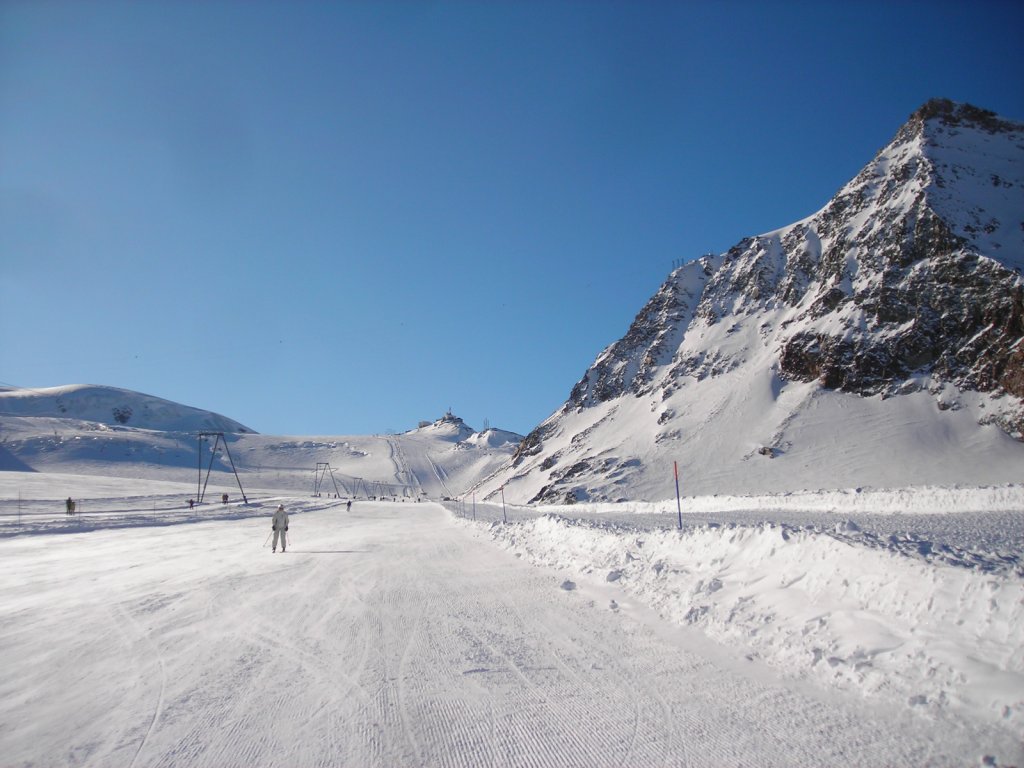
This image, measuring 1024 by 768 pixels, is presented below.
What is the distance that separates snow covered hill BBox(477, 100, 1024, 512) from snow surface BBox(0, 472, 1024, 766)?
67373mm

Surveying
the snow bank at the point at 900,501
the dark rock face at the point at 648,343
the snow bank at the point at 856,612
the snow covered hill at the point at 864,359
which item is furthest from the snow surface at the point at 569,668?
the dark rock face at the point at 648,343

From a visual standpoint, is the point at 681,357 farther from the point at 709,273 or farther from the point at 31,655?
the point at 31,655

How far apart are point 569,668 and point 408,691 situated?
1.80 meters

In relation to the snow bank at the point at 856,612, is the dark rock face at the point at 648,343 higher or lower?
higher

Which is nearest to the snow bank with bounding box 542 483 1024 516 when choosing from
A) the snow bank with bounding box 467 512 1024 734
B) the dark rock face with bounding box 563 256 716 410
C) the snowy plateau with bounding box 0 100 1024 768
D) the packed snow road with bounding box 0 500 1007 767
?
the snowy plateau with bounding box 0 100 1024 768

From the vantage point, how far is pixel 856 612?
6.29 m

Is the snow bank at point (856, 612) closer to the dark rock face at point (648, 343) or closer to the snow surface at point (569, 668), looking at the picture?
the snow surface at point (569, 668)

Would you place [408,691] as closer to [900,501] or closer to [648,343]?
[900,501]

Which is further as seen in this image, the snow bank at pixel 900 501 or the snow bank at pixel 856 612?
the snow bank at pixel 900 501

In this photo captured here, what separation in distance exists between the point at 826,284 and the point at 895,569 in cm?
11043

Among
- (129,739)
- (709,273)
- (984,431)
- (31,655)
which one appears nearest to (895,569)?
(129,739)

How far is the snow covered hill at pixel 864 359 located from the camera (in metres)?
71.9

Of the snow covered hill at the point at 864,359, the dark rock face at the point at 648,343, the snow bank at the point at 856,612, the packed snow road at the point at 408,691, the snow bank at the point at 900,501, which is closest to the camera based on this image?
the packed snow road at the point at 408,691

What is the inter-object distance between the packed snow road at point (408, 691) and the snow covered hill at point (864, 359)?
68865 millimetres
